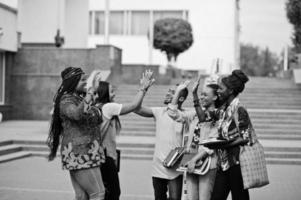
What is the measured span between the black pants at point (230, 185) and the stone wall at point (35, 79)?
1591 centimetres

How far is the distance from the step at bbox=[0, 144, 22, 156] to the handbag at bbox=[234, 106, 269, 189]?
27.7 feet

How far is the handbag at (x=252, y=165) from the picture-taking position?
4996mm

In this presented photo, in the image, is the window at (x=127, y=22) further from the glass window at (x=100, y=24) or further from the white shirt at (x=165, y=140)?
the white shirt at (x=165, y=140)

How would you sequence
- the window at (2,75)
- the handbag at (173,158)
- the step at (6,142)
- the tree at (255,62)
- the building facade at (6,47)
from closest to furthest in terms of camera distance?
the handbag at (173,158) → the step at (6,142) → the building facade at (6,47) → the window at (2,75) → the tree at (255,62)

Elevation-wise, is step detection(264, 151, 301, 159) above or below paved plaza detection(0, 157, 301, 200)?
above

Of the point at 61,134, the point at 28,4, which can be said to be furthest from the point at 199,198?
the point at 28,4

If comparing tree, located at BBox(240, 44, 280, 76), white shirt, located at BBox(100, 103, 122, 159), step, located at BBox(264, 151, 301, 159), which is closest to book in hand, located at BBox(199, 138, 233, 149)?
white shirt, located at BBox(100, 103, 122, 159)

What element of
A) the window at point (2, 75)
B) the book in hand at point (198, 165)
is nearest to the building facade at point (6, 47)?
the window at point (2, 75)

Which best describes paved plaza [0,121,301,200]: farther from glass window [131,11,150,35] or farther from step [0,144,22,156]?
glass window [131,11,150,35]

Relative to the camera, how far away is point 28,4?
25547mm

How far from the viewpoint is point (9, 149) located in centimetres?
1271

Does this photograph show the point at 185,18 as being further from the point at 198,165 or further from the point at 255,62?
the point at 255,62

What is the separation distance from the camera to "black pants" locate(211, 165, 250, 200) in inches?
201

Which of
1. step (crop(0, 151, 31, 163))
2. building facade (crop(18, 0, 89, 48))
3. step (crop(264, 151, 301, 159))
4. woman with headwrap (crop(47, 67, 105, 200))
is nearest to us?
woman with headwrap (crop(47, 67, 105, 200))
